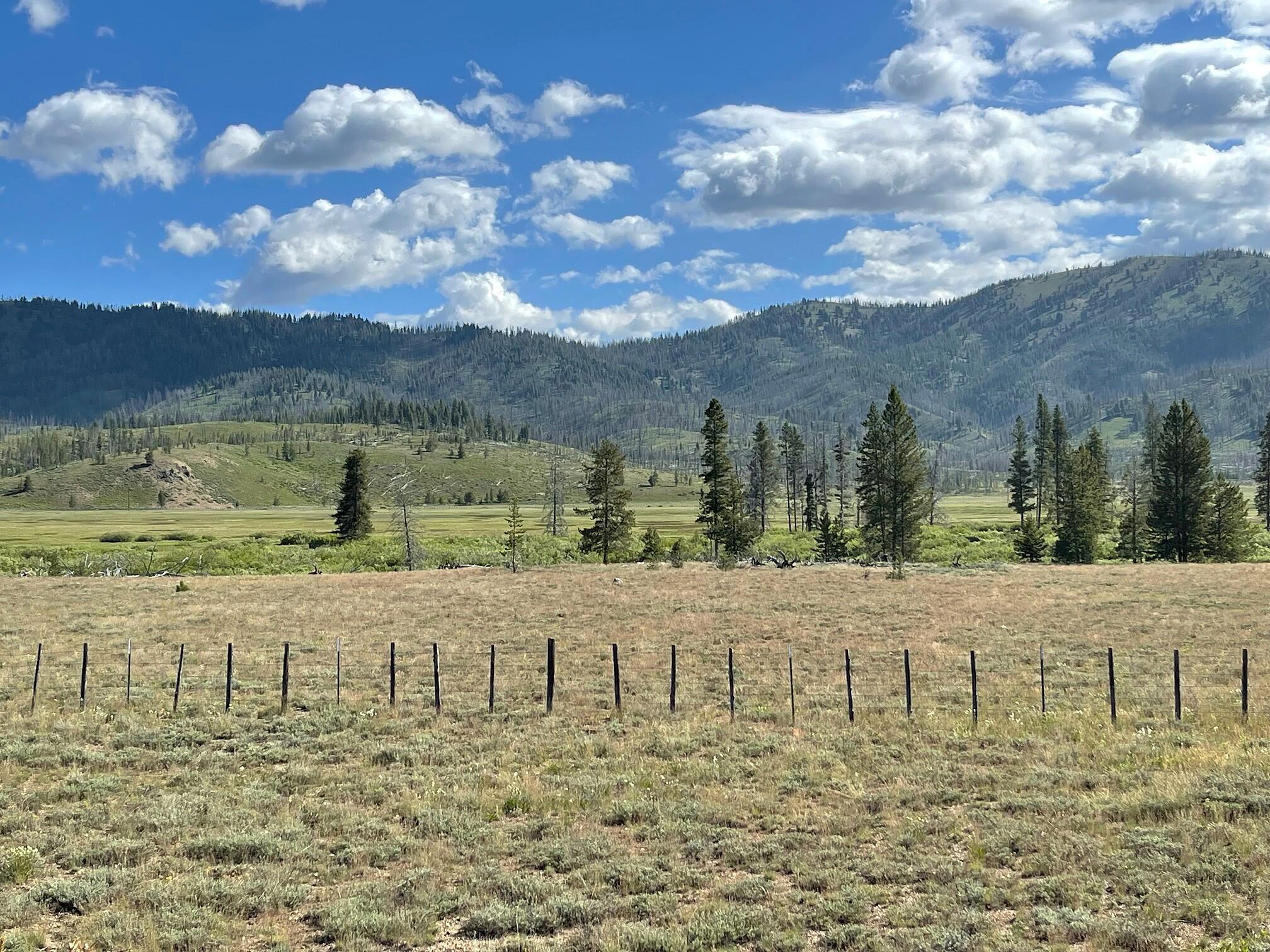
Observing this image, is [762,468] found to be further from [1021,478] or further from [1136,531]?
[1136,531]

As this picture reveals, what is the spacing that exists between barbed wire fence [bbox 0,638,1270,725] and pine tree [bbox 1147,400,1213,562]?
5312 cm

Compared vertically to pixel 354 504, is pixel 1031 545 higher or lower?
lower

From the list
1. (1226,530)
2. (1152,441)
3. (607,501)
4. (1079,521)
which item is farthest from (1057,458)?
(607,501)

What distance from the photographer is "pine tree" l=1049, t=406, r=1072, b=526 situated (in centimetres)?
10100

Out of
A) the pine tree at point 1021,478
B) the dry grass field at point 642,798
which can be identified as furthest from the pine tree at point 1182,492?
the dry grass field at point 642,798

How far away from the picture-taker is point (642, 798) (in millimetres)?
16047

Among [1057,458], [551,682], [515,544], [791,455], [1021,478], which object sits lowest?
[551,682]

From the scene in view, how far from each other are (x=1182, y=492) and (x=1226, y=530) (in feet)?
16.4

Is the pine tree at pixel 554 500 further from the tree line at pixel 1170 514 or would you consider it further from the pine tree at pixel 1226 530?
the pine tree at pixel 1226 530

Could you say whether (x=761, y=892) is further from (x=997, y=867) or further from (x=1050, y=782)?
(x=1050, y=782)

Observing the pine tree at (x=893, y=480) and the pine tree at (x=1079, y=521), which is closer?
the pine tree at (x=1079, y=521)

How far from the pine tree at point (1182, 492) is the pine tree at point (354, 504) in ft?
246

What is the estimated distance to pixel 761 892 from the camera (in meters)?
11.8

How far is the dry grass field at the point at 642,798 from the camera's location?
1102 cm
